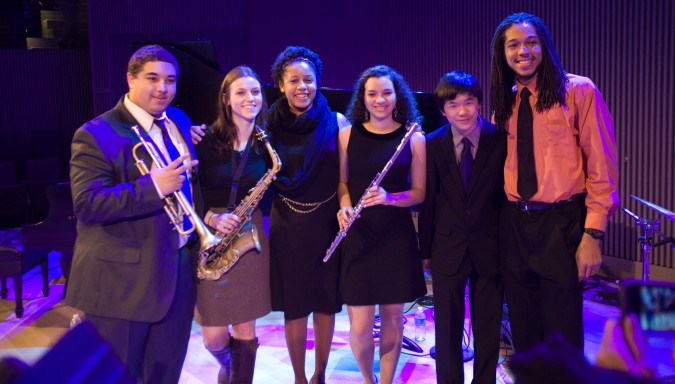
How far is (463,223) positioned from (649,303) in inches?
77.5

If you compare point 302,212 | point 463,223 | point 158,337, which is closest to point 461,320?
point 463,223

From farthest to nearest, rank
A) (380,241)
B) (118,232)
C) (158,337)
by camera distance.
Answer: (380,241) → (158,337) → (118,232)

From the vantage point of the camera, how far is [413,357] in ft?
14.1

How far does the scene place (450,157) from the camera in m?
3.14

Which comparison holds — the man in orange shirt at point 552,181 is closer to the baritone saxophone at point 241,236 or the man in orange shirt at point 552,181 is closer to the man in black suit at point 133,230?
the baritone saxophone at point 241,236

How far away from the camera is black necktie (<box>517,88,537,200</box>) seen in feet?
9.30

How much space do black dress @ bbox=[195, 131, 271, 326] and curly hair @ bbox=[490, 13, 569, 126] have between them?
1209 mm

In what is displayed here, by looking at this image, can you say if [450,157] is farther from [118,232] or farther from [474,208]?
[118,232]

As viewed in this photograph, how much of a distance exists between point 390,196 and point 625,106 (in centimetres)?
353

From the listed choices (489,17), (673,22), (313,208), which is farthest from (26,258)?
(673,22)

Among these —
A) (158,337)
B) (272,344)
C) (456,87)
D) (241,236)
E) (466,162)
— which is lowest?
(272,344)

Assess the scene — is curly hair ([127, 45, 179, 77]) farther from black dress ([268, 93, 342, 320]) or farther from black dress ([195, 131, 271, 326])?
black dress ([268, 93, 342, 320])

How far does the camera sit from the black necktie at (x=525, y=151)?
284 centimetres

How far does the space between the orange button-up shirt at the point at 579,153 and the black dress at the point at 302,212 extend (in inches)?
39.4
